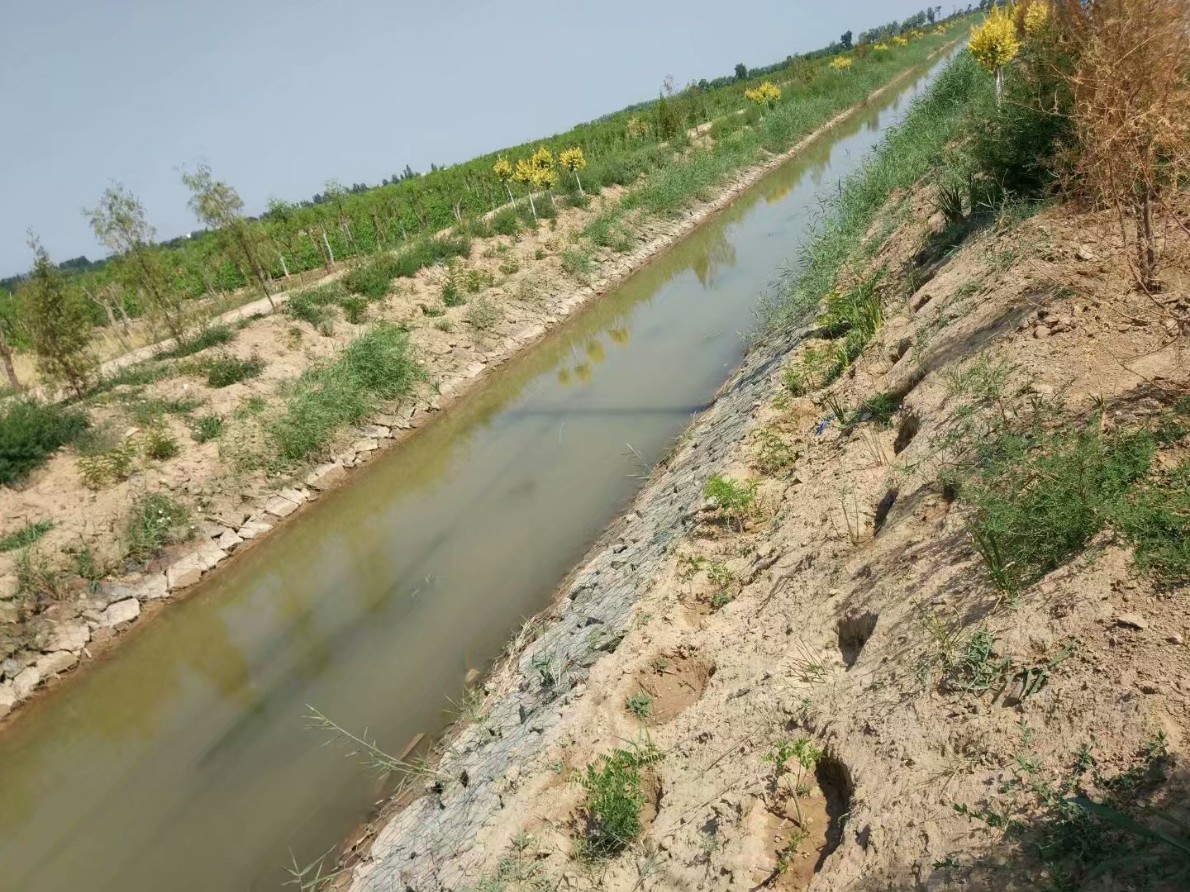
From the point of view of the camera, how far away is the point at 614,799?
403 cm

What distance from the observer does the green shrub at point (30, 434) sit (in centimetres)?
1093

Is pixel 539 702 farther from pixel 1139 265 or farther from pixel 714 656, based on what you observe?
pixel 1139 265

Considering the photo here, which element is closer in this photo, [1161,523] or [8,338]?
[1161,523]

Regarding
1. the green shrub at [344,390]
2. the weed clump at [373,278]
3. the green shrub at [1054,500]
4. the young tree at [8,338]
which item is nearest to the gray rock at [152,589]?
the green shrub at [344,390]

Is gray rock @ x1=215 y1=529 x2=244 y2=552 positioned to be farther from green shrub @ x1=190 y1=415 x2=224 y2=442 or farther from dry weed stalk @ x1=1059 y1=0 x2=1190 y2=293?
dry weed stalk @ x1=1059 y1=0 x2=1190 y2=293

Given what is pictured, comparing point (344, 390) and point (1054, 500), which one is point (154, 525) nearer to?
point (344, 390)

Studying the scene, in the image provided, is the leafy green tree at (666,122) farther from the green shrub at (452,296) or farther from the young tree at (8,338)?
the young tree at (8,338)

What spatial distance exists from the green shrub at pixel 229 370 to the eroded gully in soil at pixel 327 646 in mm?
3835

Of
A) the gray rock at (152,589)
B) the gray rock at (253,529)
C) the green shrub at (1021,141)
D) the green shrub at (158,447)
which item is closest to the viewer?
the green shrub at (1021,141)

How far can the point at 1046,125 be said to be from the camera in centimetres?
727

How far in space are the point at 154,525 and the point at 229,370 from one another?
4252 millimetres

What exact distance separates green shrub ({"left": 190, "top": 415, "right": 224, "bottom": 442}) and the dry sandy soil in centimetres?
868

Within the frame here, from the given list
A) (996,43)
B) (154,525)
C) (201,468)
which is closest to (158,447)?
(201,468)

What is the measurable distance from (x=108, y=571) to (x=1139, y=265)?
12.9m
